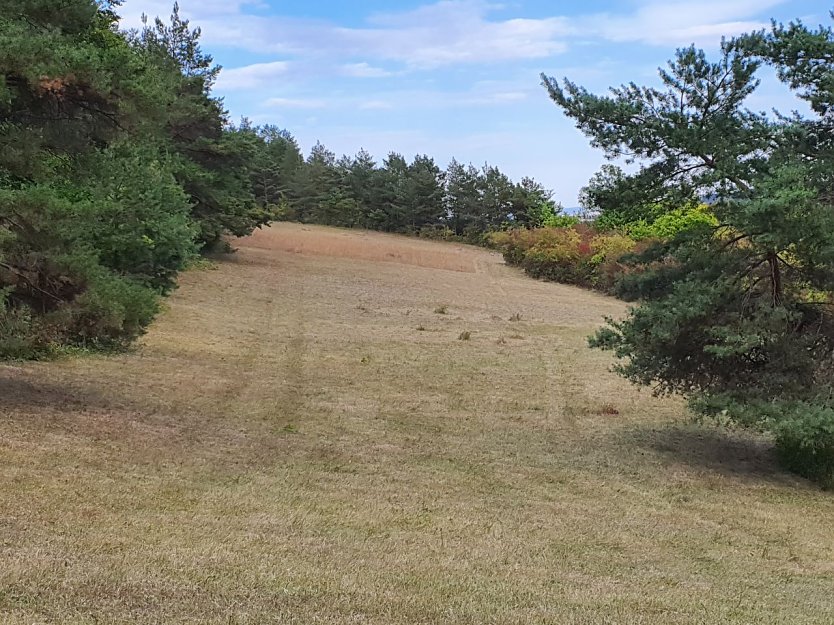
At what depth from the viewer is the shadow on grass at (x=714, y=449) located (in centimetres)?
1007

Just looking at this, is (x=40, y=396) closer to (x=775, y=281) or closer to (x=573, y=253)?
(x=775, y=281)

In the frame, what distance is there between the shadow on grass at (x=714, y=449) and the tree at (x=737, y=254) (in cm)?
56

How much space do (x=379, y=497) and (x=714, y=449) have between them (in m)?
5.62

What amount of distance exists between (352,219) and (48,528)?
2405 inches

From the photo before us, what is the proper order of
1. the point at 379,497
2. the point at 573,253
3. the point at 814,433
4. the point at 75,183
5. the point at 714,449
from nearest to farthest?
the point at 379,497
the point at 814,433
the point at 75,183
the point at 714,449
the point at 573,253

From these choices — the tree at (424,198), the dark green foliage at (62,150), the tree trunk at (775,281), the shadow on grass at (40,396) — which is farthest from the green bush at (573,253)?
the dark green foliage at (62,150)

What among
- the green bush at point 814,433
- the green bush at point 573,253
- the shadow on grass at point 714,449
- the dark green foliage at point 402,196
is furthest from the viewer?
the dark green foliage at point 402,196

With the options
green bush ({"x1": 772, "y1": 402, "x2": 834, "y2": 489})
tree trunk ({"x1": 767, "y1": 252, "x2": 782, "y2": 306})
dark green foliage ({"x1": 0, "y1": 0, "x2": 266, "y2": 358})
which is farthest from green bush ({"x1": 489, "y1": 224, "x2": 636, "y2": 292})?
dark green foliage ({"x1": 0, "y1": 0, "x2": 266, "y2": 358})

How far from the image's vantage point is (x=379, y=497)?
7523mm

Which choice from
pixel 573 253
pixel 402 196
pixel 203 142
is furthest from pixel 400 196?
pixel 203 142

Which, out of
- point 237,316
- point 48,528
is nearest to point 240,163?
point 237,316

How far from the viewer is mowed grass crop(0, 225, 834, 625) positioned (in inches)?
183

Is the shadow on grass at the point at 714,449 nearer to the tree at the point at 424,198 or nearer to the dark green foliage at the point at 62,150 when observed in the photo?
the dark green foliage at the point at 62,150

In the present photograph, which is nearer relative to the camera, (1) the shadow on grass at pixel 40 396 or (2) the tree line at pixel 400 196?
(1) the shadow on grass at pixel 40 396
